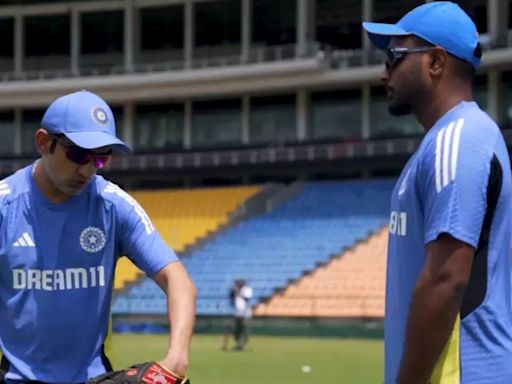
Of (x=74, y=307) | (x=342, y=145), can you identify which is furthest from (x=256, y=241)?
(x=74, y=307)

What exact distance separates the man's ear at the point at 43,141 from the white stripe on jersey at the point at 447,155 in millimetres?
1702

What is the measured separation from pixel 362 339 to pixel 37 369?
23100mm

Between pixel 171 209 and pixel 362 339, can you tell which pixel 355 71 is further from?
pixel 362 339

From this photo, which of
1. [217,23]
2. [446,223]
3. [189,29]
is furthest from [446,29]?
[217,23]

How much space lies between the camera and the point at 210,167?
129ft

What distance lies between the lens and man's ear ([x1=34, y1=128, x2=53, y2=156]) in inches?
167

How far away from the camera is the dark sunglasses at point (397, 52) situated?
3.51 meters

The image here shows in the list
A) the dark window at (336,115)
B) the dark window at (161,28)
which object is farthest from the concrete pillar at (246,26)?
the dark window at (336,115)

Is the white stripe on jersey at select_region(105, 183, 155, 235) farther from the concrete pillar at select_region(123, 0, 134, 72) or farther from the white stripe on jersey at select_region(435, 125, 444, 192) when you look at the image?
the concrete pillar at select_region(123, 0, 134, 72)

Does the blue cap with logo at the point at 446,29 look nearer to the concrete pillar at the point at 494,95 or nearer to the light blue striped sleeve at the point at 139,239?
the light blue striped sleeve at the point at 139,239

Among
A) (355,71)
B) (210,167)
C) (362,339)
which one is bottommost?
(362,339)

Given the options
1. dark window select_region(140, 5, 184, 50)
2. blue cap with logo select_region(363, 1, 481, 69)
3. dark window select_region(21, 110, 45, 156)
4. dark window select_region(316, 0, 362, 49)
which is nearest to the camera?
blue cap with logo select_region(363, 1, 481, 69)

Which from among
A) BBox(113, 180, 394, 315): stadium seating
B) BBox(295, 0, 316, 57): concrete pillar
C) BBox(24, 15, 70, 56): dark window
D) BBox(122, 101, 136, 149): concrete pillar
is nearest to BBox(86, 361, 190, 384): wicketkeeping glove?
BBox(113, 180, 394, 315): stadium seating

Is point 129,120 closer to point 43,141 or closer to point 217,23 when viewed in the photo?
point 217,23
